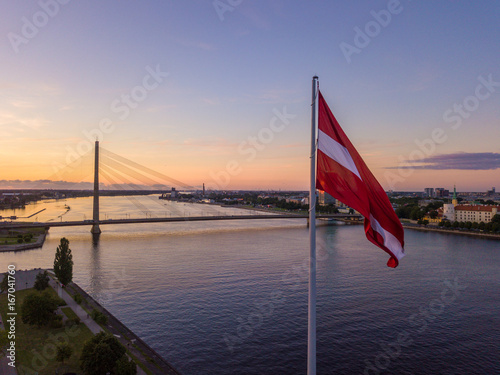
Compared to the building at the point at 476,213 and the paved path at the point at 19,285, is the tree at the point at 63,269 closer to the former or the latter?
the paved path at the point at 19,285

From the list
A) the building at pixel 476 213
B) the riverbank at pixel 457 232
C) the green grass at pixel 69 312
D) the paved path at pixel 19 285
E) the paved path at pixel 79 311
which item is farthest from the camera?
the building at pixel 476 213

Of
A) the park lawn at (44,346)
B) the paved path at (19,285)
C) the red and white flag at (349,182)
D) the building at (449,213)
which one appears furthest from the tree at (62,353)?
the building at (449,213)

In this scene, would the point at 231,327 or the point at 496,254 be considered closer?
the point at 231,327

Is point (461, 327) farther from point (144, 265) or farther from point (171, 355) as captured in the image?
point (144, 265)

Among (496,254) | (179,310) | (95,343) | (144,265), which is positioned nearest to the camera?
(95,343)

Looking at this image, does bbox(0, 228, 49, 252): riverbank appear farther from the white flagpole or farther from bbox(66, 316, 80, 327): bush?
the white flagpole

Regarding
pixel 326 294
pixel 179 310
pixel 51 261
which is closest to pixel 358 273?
pixel 326 294
